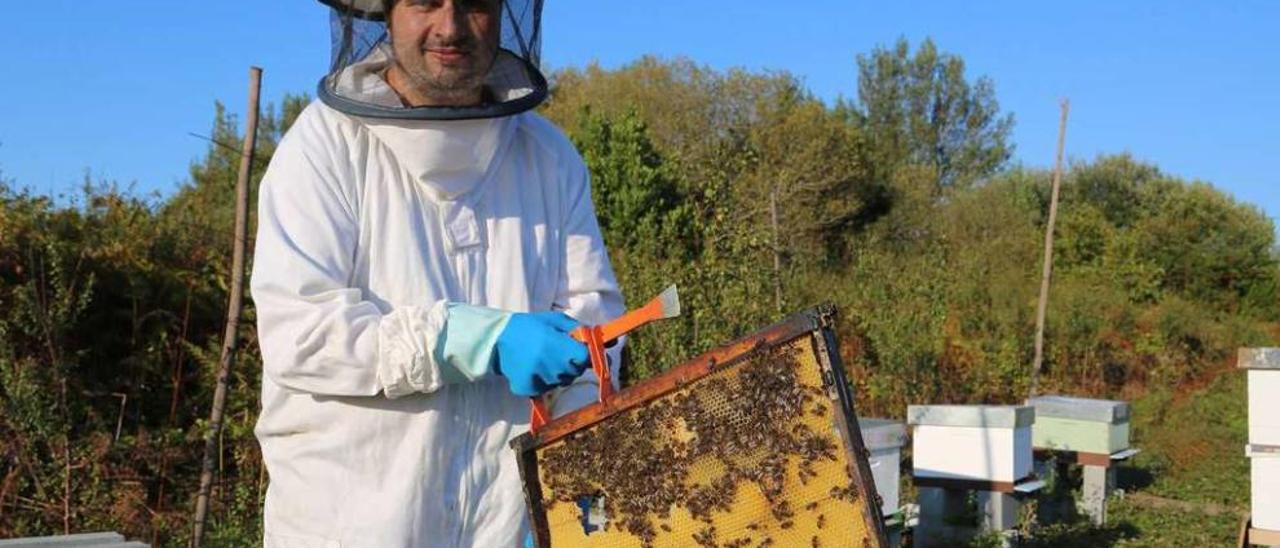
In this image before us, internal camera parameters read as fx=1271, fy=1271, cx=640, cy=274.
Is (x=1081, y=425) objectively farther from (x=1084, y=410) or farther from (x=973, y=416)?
(x=973, y=416)

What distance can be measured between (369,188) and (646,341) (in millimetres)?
5483

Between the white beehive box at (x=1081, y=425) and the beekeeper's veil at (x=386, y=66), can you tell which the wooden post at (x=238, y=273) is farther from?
the white beehive box at (x=1081, y=425)

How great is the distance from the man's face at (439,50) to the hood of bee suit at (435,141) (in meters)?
0.06

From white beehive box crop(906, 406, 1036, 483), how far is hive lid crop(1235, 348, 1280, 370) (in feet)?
4.06

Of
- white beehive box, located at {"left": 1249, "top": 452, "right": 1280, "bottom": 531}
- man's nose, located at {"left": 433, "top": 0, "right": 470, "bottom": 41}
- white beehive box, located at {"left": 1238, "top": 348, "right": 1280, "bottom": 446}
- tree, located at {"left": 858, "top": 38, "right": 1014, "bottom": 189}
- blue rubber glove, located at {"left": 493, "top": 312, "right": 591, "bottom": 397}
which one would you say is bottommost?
white beehive box, located at {"left": 1249, "top": 452, "right": 1280, "bottom": 531}

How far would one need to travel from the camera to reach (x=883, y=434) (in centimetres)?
659

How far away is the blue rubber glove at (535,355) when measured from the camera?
6.63ft

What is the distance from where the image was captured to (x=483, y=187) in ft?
7.56

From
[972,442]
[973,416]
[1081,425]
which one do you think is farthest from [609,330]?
[1081,425]

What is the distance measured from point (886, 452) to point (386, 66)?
16.0 feet

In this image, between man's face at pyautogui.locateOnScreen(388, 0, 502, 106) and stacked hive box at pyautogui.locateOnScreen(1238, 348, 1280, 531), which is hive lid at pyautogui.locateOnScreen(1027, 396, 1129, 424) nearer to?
stacked hive box at pyautogui.locateOnScreen(1238, 348, 1280, 531)

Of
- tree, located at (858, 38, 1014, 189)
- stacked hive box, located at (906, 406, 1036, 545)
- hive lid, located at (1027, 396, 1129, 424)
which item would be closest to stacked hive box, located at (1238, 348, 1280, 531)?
stacked hive box, located at (906, 406, 1036, 545)

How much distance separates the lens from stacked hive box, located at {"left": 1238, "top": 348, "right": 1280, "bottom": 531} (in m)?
7.28

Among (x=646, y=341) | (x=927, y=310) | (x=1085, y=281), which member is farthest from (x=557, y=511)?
(x=1085, y=281)
